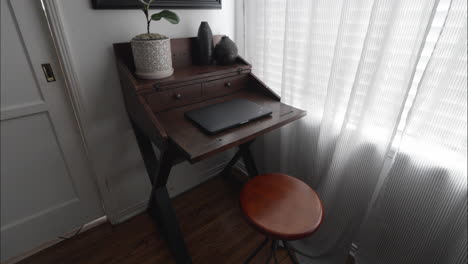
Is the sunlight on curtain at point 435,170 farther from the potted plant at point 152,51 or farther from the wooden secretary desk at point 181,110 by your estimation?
the potted plant at point 152,51

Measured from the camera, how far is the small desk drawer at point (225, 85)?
4.37 feet

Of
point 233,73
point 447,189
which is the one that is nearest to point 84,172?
point 233,73

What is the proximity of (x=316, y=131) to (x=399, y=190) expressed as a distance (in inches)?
19.3

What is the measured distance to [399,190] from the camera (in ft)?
3.36

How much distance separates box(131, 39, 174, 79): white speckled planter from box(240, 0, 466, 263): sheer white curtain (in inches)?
26.0

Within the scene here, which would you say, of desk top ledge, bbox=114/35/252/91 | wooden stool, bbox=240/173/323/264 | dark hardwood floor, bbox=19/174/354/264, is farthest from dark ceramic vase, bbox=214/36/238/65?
dark hardwood floor, bbox=19/174/354/264

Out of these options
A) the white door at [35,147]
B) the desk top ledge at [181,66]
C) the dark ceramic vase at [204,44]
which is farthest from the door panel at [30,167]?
the dark ceramic vase at [204,44]

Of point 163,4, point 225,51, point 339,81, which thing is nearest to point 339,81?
point 339,81

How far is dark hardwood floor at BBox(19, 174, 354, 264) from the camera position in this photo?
4.52 ft

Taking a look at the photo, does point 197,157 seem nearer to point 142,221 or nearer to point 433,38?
point 433,38

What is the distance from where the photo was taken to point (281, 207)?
103 cm

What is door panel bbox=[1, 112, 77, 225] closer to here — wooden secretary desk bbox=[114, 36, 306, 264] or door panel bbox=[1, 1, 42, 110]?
door panel bbox=[1, 1, 42, 110]

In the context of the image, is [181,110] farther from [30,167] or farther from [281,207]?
[30,167]

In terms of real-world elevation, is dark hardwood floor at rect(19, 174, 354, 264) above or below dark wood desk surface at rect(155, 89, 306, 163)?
below
